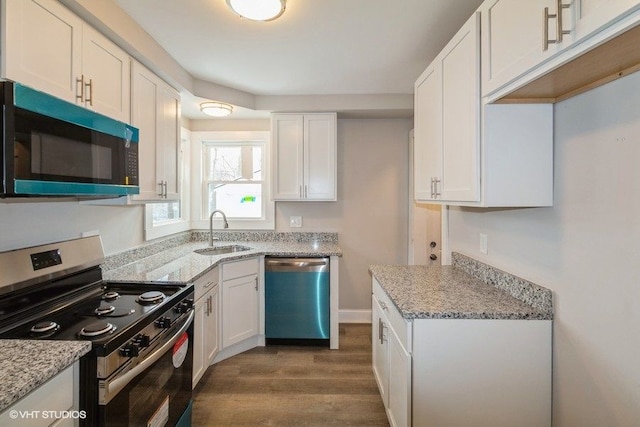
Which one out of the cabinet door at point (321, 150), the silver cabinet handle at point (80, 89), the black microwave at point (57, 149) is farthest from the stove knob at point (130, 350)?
the cabinet door at point (321, 150)

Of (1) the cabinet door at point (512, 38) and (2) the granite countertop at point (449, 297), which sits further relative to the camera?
(2) the granite countertop at point (449, 297)

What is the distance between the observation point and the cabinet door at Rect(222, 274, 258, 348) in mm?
2582

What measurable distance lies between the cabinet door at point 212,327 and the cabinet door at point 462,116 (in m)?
1.82

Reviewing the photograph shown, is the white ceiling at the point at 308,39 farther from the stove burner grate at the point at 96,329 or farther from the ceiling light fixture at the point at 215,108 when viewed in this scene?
the stove burner grate at the point at 96,329

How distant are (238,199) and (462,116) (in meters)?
2.66

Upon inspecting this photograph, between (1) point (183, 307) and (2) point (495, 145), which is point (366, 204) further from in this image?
(1) point (183, 307)

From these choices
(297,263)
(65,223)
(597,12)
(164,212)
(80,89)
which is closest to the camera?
(597,12)

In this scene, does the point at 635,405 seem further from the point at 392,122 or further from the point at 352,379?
the point at 392,122

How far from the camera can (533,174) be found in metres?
1.37

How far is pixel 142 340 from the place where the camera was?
1257 millimetres

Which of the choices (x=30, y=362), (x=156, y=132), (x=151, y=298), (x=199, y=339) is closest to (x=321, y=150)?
(x=156, y=132)

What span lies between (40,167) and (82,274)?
0.76 meters

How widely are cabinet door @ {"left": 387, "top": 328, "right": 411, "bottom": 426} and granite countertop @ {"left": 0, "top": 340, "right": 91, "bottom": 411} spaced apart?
125 centimetres

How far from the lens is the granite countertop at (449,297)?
1362 millimetres
